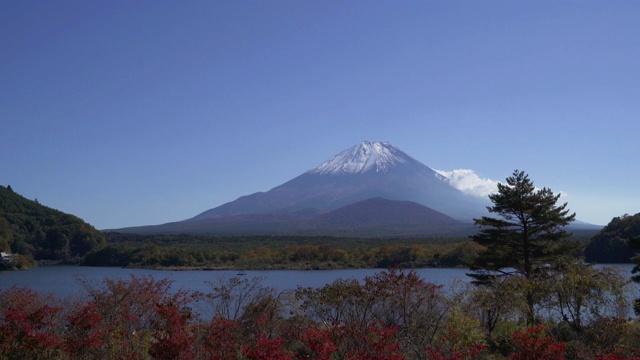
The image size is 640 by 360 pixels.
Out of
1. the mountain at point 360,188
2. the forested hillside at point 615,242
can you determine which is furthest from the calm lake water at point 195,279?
the mountain at point 360,188

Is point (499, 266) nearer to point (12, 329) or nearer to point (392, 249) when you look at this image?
point (12, 329)

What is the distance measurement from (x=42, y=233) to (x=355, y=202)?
78.7m

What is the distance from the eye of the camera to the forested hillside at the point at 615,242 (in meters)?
41.3

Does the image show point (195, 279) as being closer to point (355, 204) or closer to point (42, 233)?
point (42, 233)

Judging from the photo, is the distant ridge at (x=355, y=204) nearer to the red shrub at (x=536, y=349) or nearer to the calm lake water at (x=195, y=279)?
the calm lake water at (x=195, y=279)

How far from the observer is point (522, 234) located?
67.1ft

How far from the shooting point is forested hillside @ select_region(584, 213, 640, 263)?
41.3 metres

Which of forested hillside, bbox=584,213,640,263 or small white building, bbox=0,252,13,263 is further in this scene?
small white building, bbox=0,252,13,263

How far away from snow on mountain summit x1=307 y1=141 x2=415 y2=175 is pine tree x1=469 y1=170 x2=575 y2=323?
456 ft

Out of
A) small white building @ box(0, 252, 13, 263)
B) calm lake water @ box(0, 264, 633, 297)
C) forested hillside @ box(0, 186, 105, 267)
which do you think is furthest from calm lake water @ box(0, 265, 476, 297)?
forested hillside @ box(0, 186, 105, 267)

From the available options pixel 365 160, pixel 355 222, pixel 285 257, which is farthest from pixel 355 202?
pixel 285 257

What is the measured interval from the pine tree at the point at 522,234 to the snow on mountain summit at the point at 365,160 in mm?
138841

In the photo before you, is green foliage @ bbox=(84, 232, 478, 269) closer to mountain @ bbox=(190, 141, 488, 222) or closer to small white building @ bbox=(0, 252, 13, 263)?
small white building @ bbox=(0, 252, 13, 263)

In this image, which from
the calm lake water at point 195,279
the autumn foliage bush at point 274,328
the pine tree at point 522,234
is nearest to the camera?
the autumn foliage bush at point 274,328
